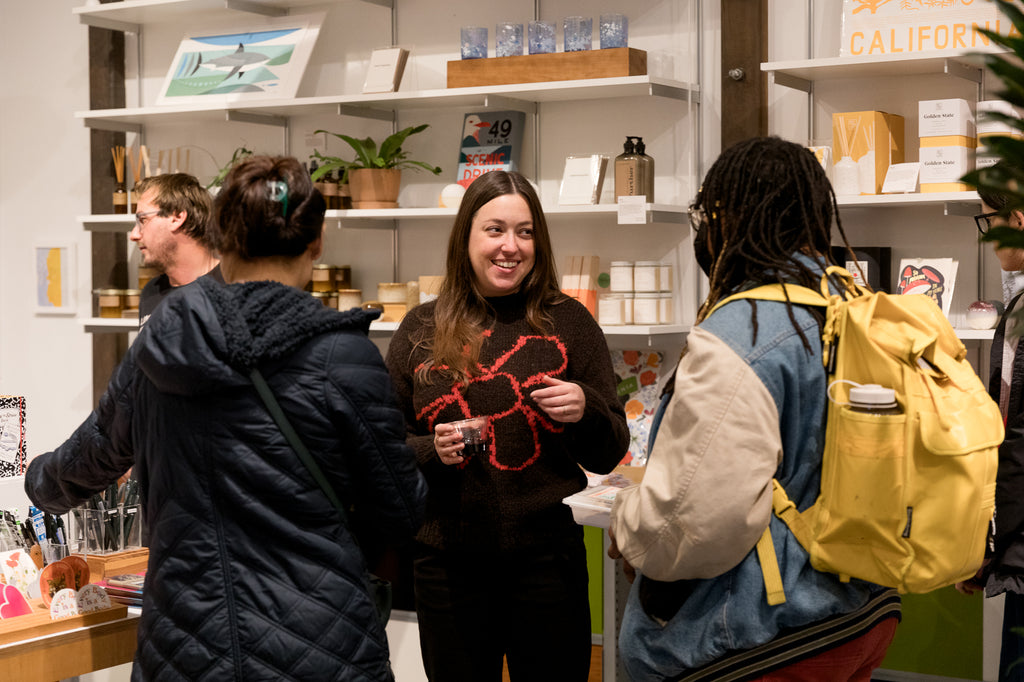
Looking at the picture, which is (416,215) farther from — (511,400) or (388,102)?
(511,400)

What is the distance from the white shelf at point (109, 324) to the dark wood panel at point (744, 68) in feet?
8.33

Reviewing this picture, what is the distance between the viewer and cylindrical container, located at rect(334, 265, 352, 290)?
14.2 feet

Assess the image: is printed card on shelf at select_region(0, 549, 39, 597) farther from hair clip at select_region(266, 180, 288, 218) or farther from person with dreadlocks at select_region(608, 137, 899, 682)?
person with dreadlocks at select_region(608, 137, 899, 682)

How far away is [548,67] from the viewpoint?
3.76 meters

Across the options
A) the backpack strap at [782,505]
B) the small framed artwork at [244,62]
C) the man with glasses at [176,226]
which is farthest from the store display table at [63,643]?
the small framed artwork at [244,62]

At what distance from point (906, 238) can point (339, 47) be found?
2376 mm

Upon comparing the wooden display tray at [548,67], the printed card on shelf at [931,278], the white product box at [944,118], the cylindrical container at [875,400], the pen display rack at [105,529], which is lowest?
the pen display rack at [105,529]

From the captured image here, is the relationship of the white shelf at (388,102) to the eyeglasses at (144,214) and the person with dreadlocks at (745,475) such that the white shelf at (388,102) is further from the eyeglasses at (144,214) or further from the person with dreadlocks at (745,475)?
the person with dreadlocks at (745,475)

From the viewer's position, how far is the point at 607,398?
7.86 ft

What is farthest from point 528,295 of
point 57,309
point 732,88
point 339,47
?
point 57,309

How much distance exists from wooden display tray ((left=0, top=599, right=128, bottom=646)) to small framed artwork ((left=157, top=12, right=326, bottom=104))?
2.56 m

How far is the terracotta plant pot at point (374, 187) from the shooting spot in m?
4.04

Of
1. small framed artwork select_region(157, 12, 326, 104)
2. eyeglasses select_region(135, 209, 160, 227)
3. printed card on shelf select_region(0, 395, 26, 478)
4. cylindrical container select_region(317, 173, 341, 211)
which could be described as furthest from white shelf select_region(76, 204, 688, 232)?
printed card on shelf select_region(0, 395, 26, 478)

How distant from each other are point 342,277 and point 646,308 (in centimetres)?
132
